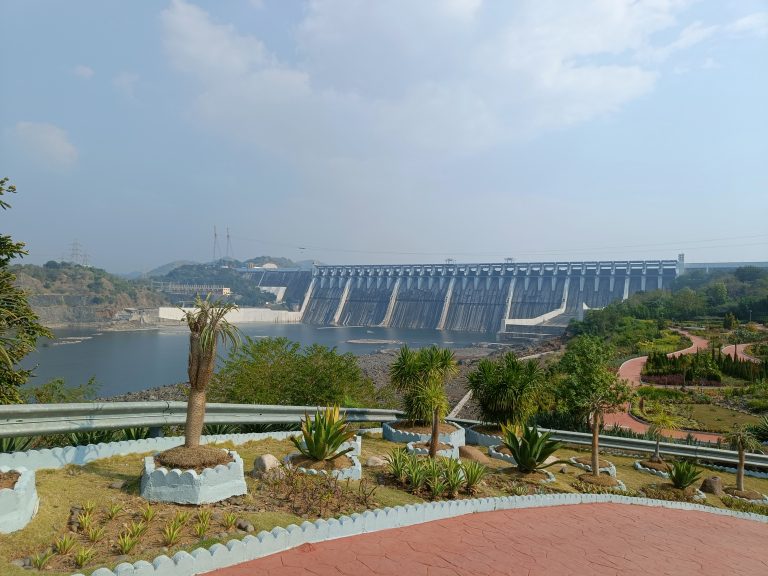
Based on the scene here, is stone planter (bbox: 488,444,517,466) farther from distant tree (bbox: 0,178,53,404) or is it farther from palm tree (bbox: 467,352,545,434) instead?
distant tree (bbox: 0,178,53,404)

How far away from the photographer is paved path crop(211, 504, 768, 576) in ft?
15.5

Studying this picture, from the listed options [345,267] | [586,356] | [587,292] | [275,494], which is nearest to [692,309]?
[587,292]

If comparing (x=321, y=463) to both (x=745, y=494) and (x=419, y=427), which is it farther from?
(x=745, y=494)

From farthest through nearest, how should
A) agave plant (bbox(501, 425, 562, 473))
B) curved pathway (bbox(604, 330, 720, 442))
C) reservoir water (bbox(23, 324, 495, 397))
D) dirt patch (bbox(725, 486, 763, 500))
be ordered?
reservoir water (bbox(23, 324, 495, 397)), curved pathway (bbox(604, 330, 720, 442)), dirt patch (bbox(725, 486, 763, 500)), agave plant (bbox(501, 425, 562, 473))

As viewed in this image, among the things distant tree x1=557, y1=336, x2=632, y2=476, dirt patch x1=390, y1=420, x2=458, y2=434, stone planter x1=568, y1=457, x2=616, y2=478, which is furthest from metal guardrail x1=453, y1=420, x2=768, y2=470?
stone planter x1=568, y1=457, x2=616, y2=478

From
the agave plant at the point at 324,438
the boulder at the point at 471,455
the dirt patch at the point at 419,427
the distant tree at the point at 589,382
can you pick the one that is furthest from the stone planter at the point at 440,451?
the distant tree at the point at 589,382

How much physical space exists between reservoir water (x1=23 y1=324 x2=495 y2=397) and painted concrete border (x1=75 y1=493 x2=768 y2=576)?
83.6 feet

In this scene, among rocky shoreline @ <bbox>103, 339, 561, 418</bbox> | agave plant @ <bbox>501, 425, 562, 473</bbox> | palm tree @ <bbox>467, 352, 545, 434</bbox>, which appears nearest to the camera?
agave plant @ <bbox>501, 425, 562, 473</bbox>

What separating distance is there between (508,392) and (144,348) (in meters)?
59.9

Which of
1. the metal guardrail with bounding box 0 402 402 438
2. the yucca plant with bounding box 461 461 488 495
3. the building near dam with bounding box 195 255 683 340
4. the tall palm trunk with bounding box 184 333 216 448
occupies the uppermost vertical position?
the building near dam with bounding box 195 255 683 340

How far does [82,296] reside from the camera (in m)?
97.6

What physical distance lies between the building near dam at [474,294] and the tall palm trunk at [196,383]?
73.9m

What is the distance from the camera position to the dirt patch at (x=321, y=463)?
23.2 feet

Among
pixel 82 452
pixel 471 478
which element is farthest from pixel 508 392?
pixel 82 452
